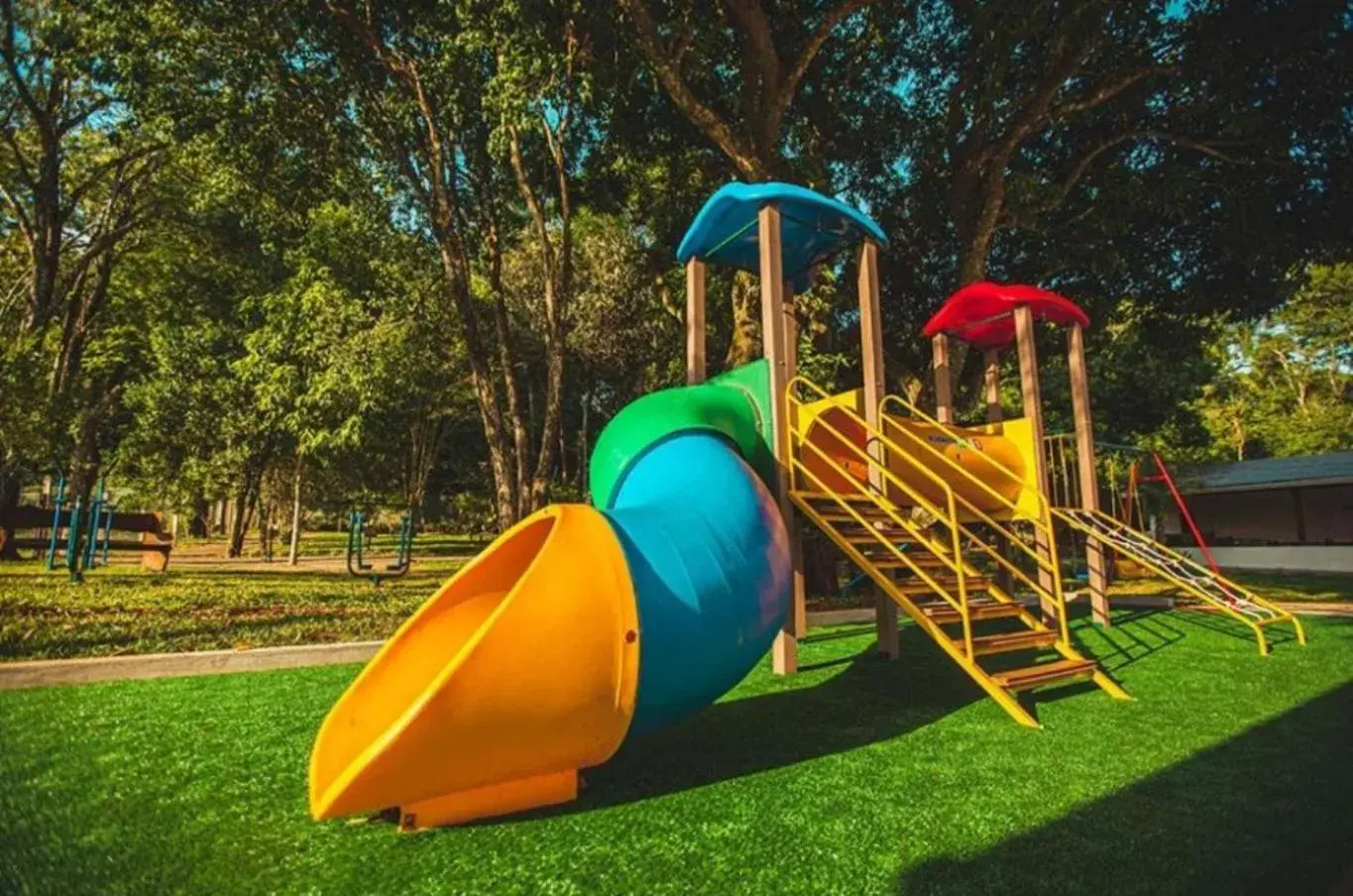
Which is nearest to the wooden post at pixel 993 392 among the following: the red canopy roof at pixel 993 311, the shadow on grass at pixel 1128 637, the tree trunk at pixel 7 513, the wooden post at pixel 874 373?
the red canopy roof at pixel 993 311

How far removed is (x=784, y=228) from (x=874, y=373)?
1.81 metres

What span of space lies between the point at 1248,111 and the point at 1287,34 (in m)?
1.14

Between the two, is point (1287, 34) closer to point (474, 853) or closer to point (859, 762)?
point (859, 762)

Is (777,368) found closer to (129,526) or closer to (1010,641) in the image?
(1010,641)

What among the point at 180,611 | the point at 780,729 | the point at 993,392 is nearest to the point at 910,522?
the point at 780,729

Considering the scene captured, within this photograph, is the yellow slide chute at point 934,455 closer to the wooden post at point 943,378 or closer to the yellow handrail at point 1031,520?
the yellow handrail at point 1031,520

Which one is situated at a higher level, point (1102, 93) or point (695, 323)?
point (1102, 93)

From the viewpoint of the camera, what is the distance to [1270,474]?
2528 cm

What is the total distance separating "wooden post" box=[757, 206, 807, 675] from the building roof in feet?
84.0

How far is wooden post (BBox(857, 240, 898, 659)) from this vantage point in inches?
262

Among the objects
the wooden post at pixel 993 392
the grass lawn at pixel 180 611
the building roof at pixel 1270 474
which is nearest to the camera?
the grass lawn at pixel 180 611

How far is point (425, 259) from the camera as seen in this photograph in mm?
19188

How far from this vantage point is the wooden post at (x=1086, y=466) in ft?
29.4

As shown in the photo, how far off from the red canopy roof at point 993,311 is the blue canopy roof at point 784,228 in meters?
2.38
